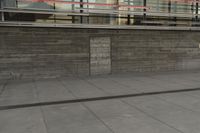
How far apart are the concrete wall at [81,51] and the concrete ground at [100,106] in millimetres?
809

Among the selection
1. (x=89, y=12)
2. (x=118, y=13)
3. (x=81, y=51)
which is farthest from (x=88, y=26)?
(x=118, y=13)

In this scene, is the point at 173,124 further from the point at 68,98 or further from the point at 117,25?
the point at 117,25

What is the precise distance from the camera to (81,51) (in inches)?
389

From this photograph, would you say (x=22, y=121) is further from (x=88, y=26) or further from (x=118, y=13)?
(x=118, y=13)

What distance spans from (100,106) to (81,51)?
4.64 meters

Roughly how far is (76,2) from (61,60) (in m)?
2.47

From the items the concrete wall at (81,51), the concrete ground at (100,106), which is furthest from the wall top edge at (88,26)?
the concrete ground at (100,106)

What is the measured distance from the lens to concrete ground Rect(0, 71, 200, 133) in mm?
A: 4312

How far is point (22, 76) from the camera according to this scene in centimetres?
912

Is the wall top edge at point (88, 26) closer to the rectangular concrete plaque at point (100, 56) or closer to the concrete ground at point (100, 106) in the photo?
the rectangular concrete plaque at point (100, 56)

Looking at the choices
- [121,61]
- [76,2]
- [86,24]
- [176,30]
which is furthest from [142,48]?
[76,2]

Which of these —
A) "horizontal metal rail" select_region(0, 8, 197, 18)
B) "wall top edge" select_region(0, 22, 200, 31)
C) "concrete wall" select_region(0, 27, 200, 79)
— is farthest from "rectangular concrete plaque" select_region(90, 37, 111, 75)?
"horizontal metal rail" select_region(0, 8, 197, 18)

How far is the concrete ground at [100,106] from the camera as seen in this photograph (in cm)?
431

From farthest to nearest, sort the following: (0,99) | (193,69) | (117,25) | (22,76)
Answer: (193,69) < (117,25) < (22,76) < (0,99)
